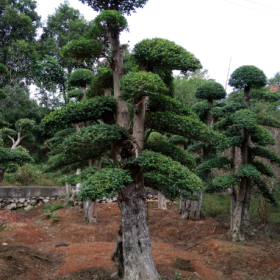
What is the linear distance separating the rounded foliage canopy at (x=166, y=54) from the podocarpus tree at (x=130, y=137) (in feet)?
0.05

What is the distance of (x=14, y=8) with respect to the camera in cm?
1997

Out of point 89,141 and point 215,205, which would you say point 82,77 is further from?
point 215,205

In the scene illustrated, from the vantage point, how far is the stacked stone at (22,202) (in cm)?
1318

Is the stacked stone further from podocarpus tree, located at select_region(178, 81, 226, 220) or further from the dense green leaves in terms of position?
the dense green leaves

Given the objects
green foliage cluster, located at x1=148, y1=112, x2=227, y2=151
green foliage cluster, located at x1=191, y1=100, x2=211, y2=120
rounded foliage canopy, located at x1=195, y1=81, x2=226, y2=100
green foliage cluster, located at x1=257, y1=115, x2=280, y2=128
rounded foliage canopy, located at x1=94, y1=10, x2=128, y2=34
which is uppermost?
rounded foliage canopy, located at x1=195, y1=81, x2=226, y2=100

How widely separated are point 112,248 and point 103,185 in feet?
14.6

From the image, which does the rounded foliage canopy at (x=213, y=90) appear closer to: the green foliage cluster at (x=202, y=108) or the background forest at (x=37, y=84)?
the green foliage cluster at (x=202, y=108)

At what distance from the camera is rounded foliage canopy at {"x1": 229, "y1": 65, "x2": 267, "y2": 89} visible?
7.49 meters

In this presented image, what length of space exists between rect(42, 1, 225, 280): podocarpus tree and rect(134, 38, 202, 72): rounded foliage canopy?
17 mm

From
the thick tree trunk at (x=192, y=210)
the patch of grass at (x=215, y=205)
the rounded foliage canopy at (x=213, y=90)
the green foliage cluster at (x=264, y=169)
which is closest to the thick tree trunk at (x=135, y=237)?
the green foliage cluster at (x=264, y=169)

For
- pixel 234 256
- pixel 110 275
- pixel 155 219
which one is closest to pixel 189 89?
pixel 155 219

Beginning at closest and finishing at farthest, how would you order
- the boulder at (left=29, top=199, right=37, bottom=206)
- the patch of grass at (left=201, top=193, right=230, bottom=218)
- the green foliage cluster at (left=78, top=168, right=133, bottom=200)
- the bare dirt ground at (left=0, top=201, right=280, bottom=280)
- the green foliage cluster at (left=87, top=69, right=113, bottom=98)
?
the green foliage cluster at (left=78, top=168, right=133, bottom=200) < the green foliage cluster at (left=87, top=69, right=113, bottom=98) < the bare dirt ground at (left=0, top=201, right=280, bottom=280) < the patch of grass at (left=201, top=193, right=230, bottom=218) < the boulder at (left=29, top=199, right=37, bottom=206)

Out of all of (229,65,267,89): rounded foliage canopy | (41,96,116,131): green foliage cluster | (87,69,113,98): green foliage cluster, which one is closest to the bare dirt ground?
(41,96,116,131): green foliage cluster

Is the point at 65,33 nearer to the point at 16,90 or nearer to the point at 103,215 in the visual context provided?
the point at 16,90
